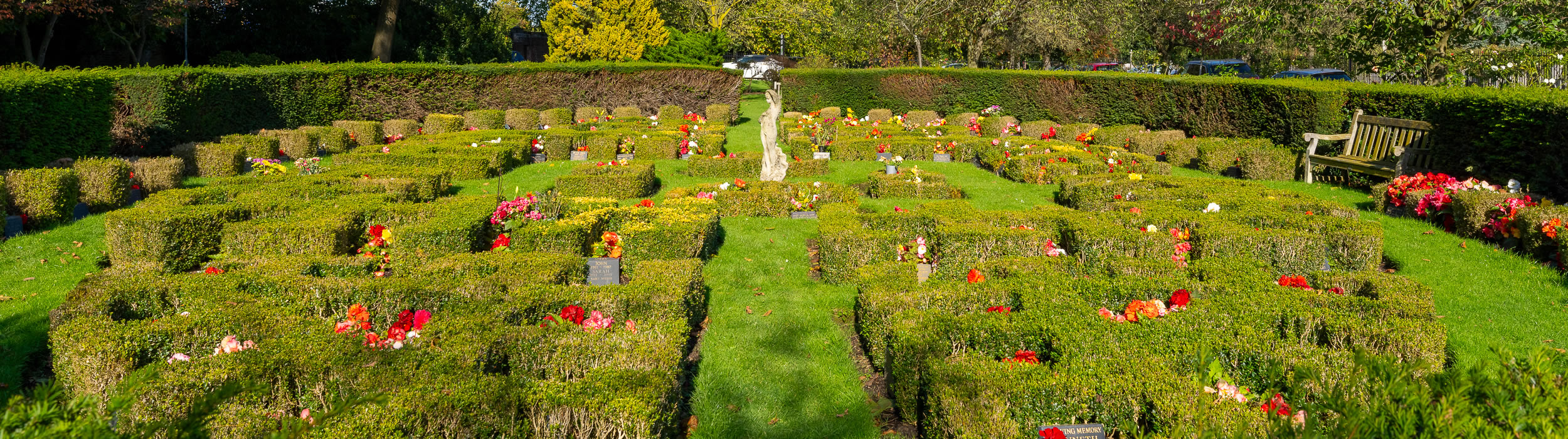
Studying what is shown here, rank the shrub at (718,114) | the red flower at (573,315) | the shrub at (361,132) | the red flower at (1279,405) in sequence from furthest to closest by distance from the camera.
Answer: the shrub at (718,114) < the shrub at (361,132) < the red flower at (573,315) < the red flower at (1279,405)

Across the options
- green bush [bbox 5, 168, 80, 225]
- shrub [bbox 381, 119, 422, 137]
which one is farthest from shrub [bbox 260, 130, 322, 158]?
green bush [bbox 5, 168, 80, 225]

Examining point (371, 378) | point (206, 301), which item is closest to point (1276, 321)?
point (371, 378)

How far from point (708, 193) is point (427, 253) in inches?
160

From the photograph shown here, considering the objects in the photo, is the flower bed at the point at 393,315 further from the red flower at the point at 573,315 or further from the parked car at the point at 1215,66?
the parked car at the point at 1215,66

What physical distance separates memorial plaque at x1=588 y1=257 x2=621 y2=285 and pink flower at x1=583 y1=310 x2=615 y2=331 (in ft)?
5.09

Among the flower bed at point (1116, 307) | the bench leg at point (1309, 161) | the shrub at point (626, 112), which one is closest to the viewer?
the flower bed at point (1116, 307)

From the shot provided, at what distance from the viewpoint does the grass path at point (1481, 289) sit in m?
5.77

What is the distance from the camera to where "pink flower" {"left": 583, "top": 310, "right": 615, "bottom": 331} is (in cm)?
521

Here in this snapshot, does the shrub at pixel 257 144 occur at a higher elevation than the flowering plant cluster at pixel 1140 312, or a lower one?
higher

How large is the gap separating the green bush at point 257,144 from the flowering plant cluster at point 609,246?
29.7 ft

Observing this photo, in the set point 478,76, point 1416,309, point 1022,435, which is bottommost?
point 1022,435

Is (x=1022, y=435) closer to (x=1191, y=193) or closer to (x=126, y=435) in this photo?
(x=126, y=435)

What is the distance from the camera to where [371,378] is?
4215 mm

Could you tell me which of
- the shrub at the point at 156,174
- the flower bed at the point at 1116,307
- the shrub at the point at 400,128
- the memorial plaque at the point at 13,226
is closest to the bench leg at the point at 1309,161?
the flower bed at the point at 1116,307
